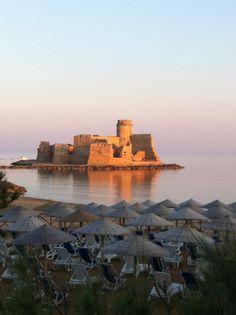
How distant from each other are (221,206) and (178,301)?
1200cm

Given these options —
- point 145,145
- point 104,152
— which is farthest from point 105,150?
point 145,145

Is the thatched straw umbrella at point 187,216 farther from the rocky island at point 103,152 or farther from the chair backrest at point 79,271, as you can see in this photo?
the rocky island at point 103,152

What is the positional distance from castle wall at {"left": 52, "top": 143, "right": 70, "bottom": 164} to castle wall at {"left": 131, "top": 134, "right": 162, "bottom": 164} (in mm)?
14566

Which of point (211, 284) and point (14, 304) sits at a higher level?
point (211, 284)

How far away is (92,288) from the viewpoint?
3773 mm

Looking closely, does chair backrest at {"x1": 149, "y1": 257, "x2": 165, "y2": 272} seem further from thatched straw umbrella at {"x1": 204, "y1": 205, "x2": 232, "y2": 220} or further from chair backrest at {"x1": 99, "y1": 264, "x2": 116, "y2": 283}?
thatched straw umbrella at {"x1": 204, "y1": 205, "x2": 232, "y2": 220}

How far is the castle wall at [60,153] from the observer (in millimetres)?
99938

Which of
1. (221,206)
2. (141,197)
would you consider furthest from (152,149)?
(221,206)

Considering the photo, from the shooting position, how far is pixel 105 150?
9544cm

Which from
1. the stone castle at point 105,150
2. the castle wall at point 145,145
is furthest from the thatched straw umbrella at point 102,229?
the castle wall at point 145,145

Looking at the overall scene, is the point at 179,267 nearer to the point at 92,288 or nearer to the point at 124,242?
Answer: the point at 124,242

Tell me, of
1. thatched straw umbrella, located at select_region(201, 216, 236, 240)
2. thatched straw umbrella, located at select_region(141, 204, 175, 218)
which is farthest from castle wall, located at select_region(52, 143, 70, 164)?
thatched straw umbrella, located at select_region(201, 216, 236, 240)

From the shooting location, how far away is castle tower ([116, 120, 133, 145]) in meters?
102

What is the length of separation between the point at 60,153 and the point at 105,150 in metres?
10.3
